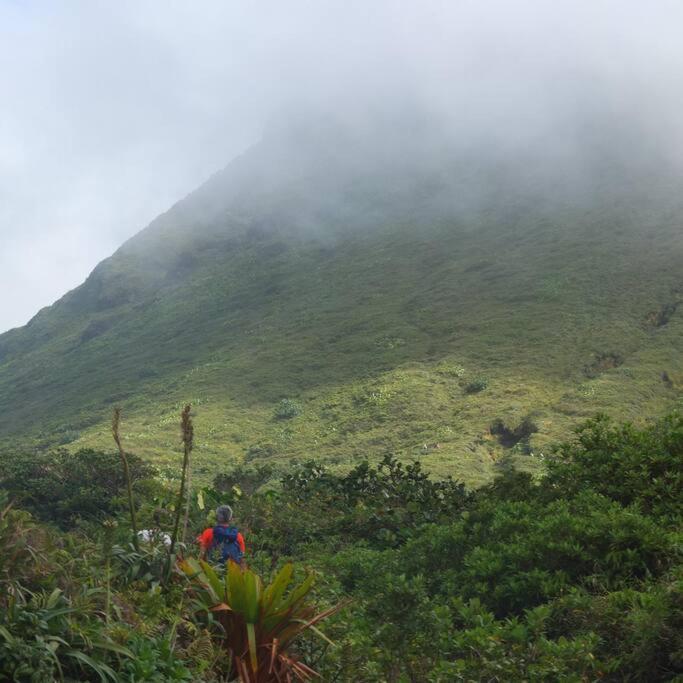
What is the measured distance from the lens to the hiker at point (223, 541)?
8.30 m

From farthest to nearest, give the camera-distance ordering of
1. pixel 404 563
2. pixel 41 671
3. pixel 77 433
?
pixel 77 433
pixel 404 563
pixel 41 671

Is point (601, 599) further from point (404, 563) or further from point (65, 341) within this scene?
point (65, 341)

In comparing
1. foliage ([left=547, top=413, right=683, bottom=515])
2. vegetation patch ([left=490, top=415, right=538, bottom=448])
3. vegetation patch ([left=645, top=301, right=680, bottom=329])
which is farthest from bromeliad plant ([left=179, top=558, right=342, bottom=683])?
vegetation patch ([left=645, top=301, right=680, bottom=329])

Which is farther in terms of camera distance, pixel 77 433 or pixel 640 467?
pixel 77 433

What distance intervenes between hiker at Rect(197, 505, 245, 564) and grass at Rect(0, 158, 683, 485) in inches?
643

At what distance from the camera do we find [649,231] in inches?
2042

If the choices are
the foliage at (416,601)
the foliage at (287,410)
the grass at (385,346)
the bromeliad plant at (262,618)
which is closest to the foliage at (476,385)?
the grass at (385,346)

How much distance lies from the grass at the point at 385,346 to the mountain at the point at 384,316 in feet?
0.62

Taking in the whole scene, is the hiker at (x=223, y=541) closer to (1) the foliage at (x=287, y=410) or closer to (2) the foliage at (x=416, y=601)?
(2) the foliage at (x=416, y=601)

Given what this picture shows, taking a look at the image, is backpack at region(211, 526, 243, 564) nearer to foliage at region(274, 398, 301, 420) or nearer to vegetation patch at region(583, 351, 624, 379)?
vegetation patch at region(583, 351, 624, 379)

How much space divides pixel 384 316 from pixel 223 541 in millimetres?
43636

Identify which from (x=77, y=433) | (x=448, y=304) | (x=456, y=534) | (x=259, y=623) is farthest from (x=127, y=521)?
(x=448, y=304)

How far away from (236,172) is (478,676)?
337 feet

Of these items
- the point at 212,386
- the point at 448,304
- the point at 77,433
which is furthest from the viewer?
the point at 448,304
